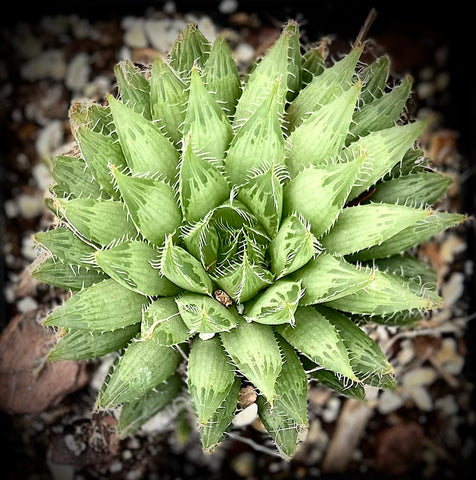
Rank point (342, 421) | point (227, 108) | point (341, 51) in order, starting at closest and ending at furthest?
point (227, 108) < point (341, 51) < point (342, 421)

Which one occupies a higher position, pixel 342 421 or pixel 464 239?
pixel 464 239

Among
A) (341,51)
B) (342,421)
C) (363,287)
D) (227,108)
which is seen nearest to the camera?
(363,287)

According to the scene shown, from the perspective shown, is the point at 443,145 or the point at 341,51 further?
the point at 443,145

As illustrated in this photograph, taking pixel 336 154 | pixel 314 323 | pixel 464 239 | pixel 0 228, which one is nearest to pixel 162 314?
pixel 314 323

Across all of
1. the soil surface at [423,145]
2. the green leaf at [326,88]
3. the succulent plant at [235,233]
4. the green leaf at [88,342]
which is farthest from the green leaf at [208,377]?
the soil surface at [423,145]

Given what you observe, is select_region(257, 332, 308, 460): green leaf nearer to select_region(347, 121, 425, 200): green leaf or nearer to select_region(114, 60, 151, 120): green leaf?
select_region(347, 121, 425, 200): green leaf

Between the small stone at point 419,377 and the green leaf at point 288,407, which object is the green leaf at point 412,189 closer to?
the green leaf at point 288,407

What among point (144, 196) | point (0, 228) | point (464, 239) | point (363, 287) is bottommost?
point (464, 239)

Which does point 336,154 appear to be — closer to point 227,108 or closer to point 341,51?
point 227,108
